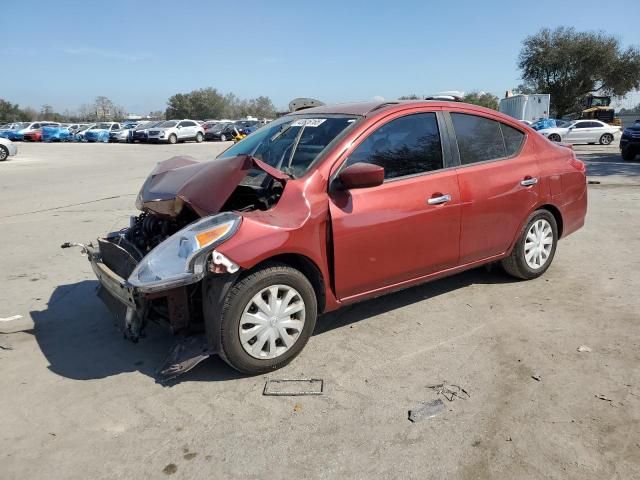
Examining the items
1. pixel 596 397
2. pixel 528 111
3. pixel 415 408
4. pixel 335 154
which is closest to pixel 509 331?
pixel 596 397

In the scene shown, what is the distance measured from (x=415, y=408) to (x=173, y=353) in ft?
5.17

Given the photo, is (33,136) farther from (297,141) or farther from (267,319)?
(267,319)

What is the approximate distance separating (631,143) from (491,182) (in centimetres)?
1666

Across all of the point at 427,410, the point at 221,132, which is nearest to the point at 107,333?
the point at 427,410

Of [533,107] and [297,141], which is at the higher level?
[533,107]

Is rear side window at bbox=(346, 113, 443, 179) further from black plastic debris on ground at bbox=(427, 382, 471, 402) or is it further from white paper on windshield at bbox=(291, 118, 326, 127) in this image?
black plastic debris on ground at bbox=(427, 382, 471, 402)

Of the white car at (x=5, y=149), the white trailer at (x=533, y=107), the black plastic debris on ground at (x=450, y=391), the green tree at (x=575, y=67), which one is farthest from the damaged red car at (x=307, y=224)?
the green tree at (x=575, y=67)

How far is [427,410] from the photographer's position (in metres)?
3.02

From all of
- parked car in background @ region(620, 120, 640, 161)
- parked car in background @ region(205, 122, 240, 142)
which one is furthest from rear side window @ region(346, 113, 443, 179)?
parked car in background @ region(205, 122, 240, 142)

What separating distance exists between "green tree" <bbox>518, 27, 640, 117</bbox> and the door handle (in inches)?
2275

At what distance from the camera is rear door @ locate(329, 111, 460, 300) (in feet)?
11.8

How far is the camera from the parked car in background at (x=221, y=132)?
1553 inches

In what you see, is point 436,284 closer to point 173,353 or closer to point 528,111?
point 173,353

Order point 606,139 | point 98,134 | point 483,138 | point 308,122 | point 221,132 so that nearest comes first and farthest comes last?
point 308,122 < point 483,138 < point 606,139 < point 221,132 < point 98,134
